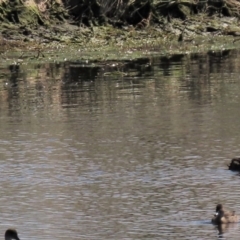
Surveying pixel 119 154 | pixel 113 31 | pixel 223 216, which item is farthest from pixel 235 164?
pixel 113 31

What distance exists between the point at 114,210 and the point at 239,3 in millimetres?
30843

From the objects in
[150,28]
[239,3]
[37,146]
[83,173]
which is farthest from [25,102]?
[239,3]

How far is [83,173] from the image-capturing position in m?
16.9

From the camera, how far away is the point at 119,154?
1817 centimetres

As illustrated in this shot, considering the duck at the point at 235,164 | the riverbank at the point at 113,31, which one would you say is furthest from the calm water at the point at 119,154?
the riverbank at the point at 113,31

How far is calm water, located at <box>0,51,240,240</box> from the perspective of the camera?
14.1m

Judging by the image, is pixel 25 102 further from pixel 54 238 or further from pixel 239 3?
pixel 239 3

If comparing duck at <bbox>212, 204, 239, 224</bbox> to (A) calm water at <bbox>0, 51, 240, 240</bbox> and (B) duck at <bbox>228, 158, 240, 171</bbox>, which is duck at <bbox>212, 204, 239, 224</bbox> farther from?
(B) duck at <bbox>228, 158, 240, 171</bbox>

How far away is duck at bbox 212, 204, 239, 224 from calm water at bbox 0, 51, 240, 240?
0.39ft

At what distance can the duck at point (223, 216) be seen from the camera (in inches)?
526

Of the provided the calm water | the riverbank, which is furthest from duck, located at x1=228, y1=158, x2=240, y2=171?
the riverbank

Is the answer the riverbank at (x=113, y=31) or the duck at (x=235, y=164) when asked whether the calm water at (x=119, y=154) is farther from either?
the riverbank at (x=113, y=31)

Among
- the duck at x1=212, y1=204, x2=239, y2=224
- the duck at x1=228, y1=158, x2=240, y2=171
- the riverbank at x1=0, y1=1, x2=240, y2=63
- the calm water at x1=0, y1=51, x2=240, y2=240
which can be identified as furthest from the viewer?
the riverbank at x1=0, y1=1, x2=240, y2=63

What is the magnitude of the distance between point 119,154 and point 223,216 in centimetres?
503
